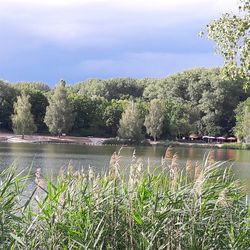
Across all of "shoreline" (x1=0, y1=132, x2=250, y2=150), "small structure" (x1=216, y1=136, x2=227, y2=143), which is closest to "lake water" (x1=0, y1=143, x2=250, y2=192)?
"shoreline" (x1=0, y1=132, x2=250, y2=150)

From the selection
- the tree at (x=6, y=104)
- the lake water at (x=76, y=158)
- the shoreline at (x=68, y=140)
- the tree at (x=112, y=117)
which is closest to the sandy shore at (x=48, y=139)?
the shoreline at (x=68, y=140)

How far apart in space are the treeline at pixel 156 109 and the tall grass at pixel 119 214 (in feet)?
213

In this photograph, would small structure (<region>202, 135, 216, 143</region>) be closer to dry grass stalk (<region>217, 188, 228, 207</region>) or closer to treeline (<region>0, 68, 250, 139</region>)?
treeline (<region>0, 68, 250, 139</region>)

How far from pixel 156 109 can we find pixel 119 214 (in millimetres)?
70221

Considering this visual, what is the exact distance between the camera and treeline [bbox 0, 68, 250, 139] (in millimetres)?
74250

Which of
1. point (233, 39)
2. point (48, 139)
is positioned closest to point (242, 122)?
point (48, 139)

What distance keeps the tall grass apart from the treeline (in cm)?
6481

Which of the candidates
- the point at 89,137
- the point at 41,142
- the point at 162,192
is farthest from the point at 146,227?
the point at 89,137

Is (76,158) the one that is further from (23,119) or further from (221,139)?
(221,139)

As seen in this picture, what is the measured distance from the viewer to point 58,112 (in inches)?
2810

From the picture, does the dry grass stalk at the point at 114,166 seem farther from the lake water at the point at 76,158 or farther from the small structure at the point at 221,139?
the small structure at the point at 221,139

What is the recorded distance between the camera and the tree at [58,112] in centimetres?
7131

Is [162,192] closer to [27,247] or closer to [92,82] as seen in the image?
[27,247]

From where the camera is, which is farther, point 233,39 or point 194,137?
point 194,137
